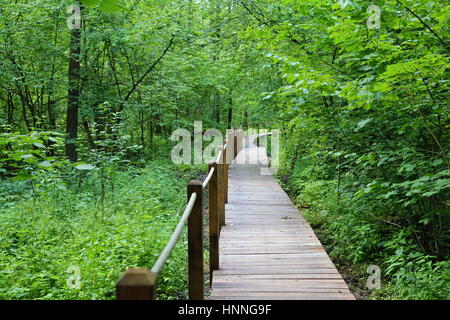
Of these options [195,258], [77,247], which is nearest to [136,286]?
[195,258]

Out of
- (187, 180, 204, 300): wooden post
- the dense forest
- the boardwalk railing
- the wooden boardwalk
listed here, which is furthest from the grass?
(187, 180, 204, 300): wooden post

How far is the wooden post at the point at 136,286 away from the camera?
1.35 metres

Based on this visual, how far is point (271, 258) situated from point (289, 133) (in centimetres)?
924

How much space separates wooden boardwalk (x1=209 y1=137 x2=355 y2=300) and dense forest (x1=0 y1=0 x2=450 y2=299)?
61cm

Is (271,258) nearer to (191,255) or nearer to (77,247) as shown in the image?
(191,255)

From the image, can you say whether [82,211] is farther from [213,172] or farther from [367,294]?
[367,294]

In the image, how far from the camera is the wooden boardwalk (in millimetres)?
3885

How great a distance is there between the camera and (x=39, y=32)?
12.0m

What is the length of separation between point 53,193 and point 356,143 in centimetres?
650

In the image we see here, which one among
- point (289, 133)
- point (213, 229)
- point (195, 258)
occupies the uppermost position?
point (289, 133)

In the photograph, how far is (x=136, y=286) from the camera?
4.45 ft

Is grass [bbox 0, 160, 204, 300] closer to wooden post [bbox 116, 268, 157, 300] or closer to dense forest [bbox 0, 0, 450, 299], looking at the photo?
dense forest [bbox 0, 0, 450, 299]
